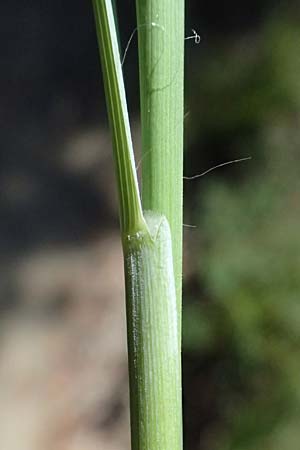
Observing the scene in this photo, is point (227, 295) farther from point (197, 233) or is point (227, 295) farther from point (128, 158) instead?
point (128, 158)

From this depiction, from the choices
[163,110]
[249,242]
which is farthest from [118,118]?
[249,242]

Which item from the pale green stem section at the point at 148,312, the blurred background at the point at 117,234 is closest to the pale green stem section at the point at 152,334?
the pale green stem section at the point at 148,312

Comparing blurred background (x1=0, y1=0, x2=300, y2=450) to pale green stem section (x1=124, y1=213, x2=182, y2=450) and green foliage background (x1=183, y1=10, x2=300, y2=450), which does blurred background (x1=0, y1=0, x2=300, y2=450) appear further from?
pale green stem section (x1=124, y1=213, x2=182, y2=450)

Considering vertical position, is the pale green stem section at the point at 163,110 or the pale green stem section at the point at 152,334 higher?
the pale green stem section at the point at 163,110

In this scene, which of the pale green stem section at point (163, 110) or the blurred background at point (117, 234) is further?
the blurred background at point (117, 234)

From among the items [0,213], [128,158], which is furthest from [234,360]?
[128,158]

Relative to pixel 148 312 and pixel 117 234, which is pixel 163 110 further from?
pixel 117 234

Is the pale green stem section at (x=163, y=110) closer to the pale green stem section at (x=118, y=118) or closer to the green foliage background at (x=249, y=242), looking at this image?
the pale green stem section at (x=118, y=118)
